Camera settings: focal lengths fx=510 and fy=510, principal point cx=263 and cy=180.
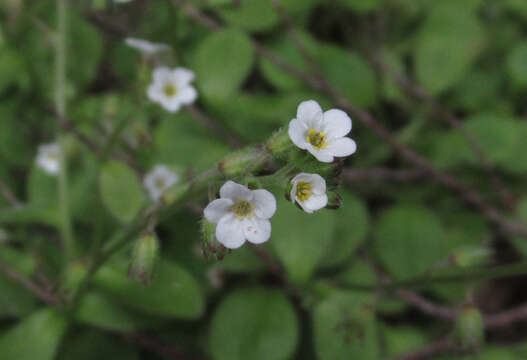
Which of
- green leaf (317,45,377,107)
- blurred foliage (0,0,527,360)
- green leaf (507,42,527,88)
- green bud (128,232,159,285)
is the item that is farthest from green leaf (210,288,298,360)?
green leaf (507,42,527,88)

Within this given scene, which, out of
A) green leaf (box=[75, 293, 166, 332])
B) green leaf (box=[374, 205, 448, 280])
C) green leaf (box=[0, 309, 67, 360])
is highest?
green leaf (box=[374, 205, 448, 280])

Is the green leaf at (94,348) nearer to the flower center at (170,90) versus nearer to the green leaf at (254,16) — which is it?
the flower center at (170,90)

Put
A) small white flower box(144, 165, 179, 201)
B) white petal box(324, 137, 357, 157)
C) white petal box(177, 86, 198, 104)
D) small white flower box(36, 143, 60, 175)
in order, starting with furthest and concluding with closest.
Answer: small white flower box(36, 143, 60, 175)
small white flower box(144, 165, 179, 201)
white petal box(177, 86, 198, 104)
white petal box(324, 137, 357, 157)

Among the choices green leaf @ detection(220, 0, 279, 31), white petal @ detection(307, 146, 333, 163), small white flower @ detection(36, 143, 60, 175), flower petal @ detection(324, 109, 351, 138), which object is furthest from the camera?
green leaf @ detection(220, 0, 279, 31)

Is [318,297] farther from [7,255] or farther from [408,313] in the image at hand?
[7,255]

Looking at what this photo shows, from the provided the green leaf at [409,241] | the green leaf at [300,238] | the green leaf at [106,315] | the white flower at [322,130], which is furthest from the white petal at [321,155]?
the green leaf at [409,241]

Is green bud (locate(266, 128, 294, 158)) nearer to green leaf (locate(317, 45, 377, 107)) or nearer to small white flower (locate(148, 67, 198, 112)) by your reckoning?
small white flower (locate(148, 67, 198, 112))

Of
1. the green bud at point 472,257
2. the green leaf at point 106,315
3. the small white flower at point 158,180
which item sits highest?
the small white flower at point 158,180
